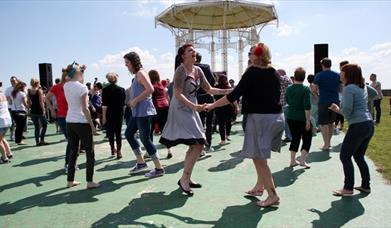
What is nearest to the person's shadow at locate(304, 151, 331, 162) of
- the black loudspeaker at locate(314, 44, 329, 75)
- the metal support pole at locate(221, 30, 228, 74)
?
the black loudspeaker at locate(314, 44, 329, 75)

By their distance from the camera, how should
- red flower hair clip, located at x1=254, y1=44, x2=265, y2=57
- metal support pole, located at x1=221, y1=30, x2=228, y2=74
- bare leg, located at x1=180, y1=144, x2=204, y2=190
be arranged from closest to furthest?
red flower hair clip, located at x1=254, y1=44, x2=265, y2=57 < bare leg, located at x1=180, y1=144, x2=204, y2=190 < metal support pole, located at x1=221, y1=30, x2=228, y2=74

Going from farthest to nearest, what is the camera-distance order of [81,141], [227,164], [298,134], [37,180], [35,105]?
[35,105] < [227,164] < [298,134] < [37,180] < [81,141]

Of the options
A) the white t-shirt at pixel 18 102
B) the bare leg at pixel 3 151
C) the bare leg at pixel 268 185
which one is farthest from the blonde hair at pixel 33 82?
the bare leg at pixel 268 185

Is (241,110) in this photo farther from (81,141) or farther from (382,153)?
(382,153)

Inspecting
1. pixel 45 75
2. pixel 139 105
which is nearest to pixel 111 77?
pixel 139 105

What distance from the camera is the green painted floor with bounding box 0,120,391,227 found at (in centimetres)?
399

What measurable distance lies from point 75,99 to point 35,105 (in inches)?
248

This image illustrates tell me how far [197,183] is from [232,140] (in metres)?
4.88

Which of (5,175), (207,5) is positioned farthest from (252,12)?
(5,175)

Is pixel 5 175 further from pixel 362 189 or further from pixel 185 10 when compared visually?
pixel 185 10

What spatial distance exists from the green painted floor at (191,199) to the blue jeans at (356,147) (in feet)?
0.78

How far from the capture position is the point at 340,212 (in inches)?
163

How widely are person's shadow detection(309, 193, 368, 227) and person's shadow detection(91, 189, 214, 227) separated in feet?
3.96

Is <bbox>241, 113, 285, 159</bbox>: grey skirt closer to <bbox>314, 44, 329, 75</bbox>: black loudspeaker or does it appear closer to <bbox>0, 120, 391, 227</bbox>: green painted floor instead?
<bbox>0, 120, 391, 227</bbox>: green painted floor
